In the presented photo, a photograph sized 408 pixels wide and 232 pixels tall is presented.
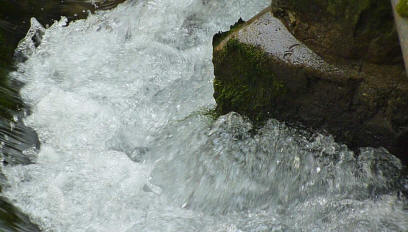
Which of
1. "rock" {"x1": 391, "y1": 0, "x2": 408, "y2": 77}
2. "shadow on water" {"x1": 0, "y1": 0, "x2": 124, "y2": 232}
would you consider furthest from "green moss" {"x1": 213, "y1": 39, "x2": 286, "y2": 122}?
"shadow on water" {"x1": 0, "y1": 0, "x2": 124, "y2": 232}

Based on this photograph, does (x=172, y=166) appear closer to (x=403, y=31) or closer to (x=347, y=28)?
(x=347, y=28)

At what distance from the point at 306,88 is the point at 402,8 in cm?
116

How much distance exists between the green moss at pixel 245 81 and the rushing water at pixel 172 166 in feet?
0.43

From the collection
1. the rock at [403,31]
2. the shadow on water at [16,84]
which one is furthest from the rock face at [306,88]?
the shadow on water at [16,84]

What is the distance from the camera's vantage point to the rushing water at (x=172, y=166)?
382 centimetres

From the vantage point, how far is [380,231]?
3.52 meters

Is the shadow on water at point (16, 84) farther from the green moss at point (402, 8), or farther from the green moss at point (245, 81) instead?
the green moss at point (402, 8)

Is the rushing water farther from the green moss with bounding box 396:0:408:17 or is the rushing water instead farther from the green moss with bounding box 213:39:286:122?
the green moss with bounding box 396:0:408:17

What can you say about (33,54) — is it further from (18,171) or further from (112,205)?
(112,205)

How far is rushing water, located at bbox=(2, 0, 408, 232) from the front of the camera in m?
3.82

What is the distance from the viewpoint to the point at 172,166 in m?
4.44


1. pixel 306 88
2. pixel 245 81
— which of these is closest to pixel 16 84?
pixel 245 81

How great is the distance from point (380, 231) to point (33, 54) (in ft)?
13.7

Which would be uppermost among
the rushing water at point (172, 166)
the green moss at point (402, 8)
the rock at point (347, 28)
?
the green moss at point (402, 8)
